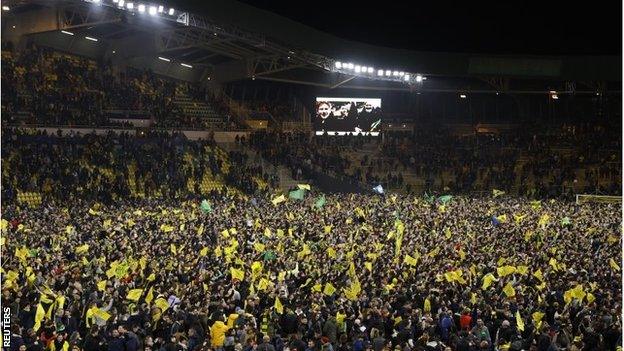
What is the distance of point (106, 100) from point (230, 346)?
106 feet

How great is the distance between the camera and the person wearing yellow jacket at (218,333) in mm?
11836

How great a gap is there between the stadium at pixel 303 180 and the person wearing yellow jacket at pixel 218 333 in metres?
0.28

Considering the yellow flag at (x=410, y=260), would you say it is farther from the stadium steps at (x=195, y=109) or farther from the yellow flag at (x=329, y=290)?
the stadium steps at (x=195, y=109)

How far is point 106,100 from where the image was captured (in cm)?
4206

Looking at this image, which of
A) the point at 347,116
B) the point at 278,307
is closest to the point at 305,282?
the point at 278,307

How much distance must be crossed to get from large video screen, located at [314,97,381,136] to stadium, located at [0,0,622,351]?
0.39 ft

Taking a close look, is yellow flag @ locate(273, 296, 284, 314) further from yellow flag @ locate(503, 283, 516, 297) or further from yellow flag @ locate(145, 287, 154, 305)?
yellow flag @ locate(503, 283, 516, 297)

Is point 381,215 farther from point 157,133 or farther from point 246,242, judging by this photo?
point 157,133

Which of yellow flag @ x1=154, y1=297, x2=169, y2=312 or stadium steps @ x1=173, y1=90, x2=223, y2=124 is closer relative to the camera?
yellow flag @ x1=154, y1=297, x2=169, y2=312

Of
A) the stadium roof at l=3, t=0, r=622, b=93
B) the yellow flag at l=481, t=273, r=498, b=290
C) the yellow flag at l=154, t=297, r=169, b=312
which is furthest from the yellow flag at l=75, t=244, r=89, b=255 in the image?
the stadium roof at l=3, t=0, r=622, b=93

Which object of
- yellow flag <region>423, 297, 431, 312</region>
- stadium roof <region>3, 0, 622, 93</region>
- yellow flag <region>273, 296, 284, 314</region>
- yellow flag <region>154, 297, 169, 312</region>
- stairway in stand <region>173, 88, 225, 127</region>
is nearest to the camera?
yellow flag <region>154, 297, 169, 312</region>

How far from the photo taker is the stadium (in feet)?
42.0

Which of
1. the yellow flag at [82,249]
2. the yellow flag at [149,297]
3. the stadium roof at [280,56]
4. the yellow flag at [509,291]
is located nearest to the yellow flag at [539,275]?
the yellow flag at [509,291]

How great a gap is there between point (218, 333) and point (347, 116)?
3814 cm
